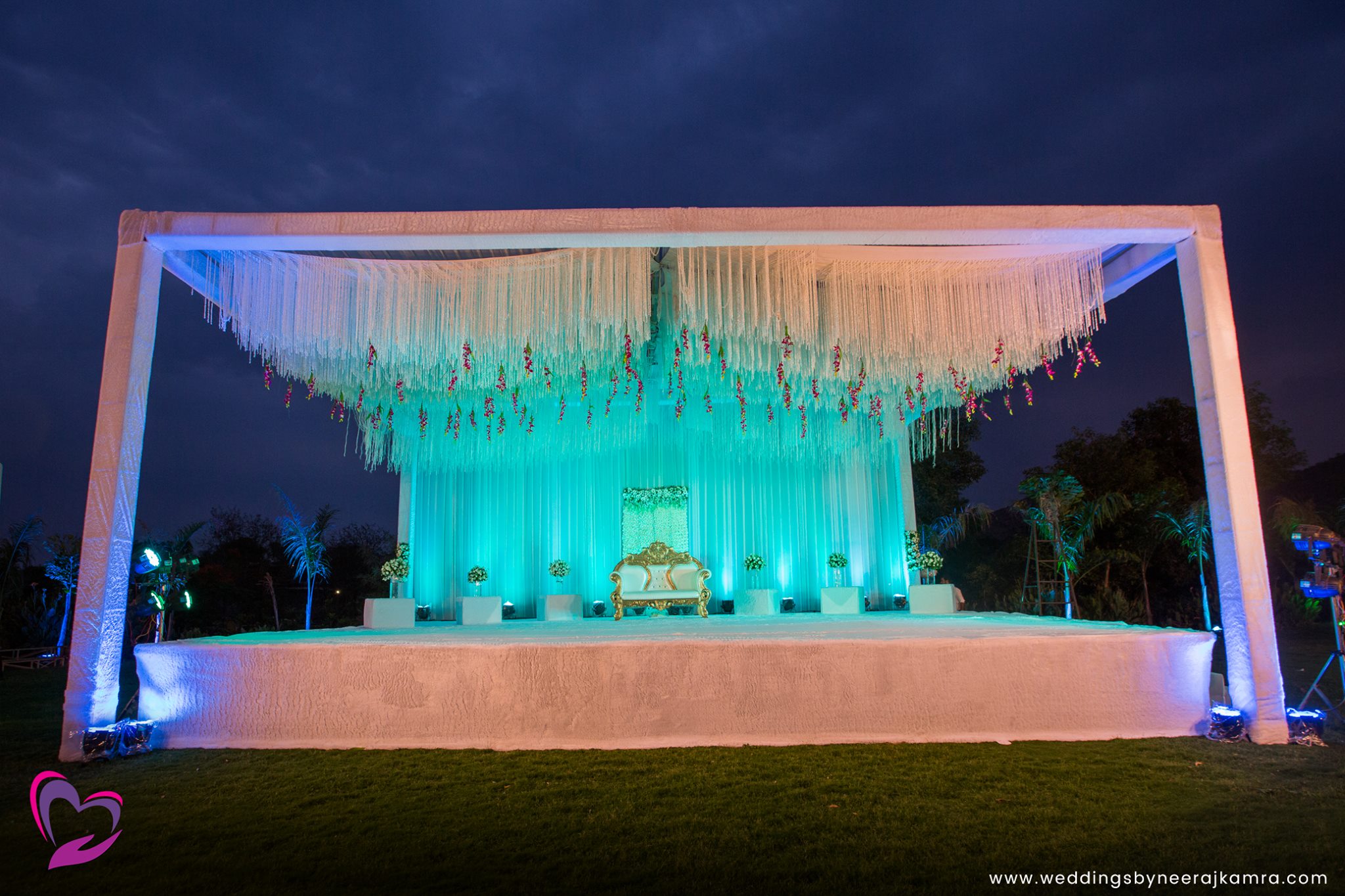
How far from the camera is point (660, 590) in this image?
9141mm

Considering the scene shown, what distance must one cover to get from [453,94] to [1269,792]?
11.0 metres

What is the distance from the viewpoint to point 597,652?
392 centimetres

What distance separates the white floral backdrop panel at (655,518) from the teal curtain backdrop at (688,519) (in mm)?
111

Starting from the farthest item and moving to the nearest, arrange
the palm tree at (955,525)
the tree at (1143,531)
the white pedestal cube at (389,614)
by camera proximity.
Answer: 1. the tree at (1143,531)
2. the palm tree at (955,525)
3. the white pedestal cube at (389,614)

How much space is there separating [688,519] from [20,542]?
28.4 feet

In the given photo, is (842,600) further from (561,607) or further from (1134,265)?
(1134,265)

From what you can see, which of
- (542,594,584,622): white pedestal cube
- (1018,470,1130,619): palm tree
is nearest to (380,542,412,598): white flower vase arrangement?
(542,594,584,622): white pedestal cube

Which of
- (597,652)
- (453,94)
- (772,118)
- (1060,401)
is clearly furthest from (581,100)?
(1060,401)

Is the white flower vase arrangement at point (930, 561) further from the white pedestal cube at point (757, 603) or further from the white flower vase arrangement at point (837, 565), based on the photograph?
the white pedestal cube at point (757, 603)

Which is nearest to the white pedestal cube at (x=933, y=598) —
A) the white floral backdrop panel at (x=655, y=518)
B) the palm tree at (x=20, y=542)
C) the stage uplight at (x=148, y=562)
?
the white floral backdrop panel at (x=655, y=518)

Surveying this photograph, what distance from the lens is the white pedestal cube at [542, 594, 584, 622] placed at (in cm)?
921

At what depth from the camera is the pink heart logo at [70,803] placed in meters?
2.34

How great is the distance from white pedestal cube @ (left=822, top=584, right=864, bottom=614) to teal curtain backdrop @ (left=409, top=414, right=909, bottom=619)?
0.68 m

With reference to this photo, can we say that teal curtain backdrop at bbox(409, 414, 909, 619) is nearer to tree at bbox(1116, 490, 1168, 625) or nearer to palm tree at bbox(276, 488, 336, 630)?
palm tree at bbox(276, 488, 336, 630)
